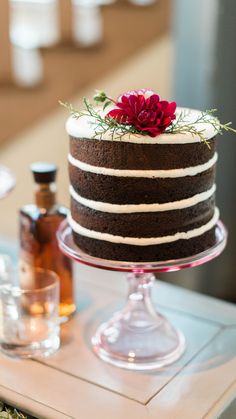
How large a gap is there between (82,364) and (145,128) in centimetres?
39

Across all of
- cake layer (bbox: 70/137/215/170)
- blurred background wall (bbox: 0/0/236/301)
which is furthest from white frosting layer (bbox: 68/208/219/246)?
blurred background wall (bbox: 0/0/236/301)

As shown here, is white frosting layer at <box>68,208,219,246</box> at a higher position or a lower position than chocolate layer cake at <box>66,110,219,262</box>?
lower

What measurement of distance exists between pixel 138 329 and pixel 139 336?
15 millimetres

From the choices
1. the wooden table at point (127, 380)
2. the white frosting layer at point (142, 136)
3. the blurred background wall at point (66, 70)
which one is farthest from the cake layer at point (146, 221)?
the blurred background wall at point (66, 70)

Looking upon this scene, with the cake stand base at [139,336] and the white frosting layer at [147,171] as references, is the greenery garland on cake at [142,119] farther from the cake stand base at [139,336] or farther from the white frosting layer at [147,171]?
the cake stand base at [139,336]

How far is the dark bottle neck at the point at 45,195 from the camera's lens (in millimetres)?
1143

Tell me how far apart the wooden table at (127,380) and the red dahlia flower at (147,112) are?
38 centimetres

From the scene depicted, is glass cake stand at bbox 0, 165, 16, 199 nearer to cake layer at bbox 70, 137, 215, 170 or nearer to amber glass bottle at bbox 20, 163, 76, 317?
amber glass bottle at bbox 20, 163, 76, 317

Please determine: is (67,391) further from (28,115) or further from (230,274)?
(28,115)

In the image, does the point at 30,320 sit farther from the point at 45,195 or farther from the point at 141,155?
the point at 141,155

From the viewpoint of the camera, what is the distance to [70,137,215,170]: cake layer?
927 mm

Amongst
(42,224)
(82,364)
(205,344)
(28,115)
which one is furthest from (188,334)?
(28,115)

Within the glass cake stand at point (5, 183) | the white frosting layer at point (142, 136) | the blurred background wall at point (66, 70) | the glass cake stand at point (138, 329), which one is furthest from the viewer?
the blurred background wall at point (66, 70)

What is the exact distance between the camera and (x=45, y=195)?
1.15m
